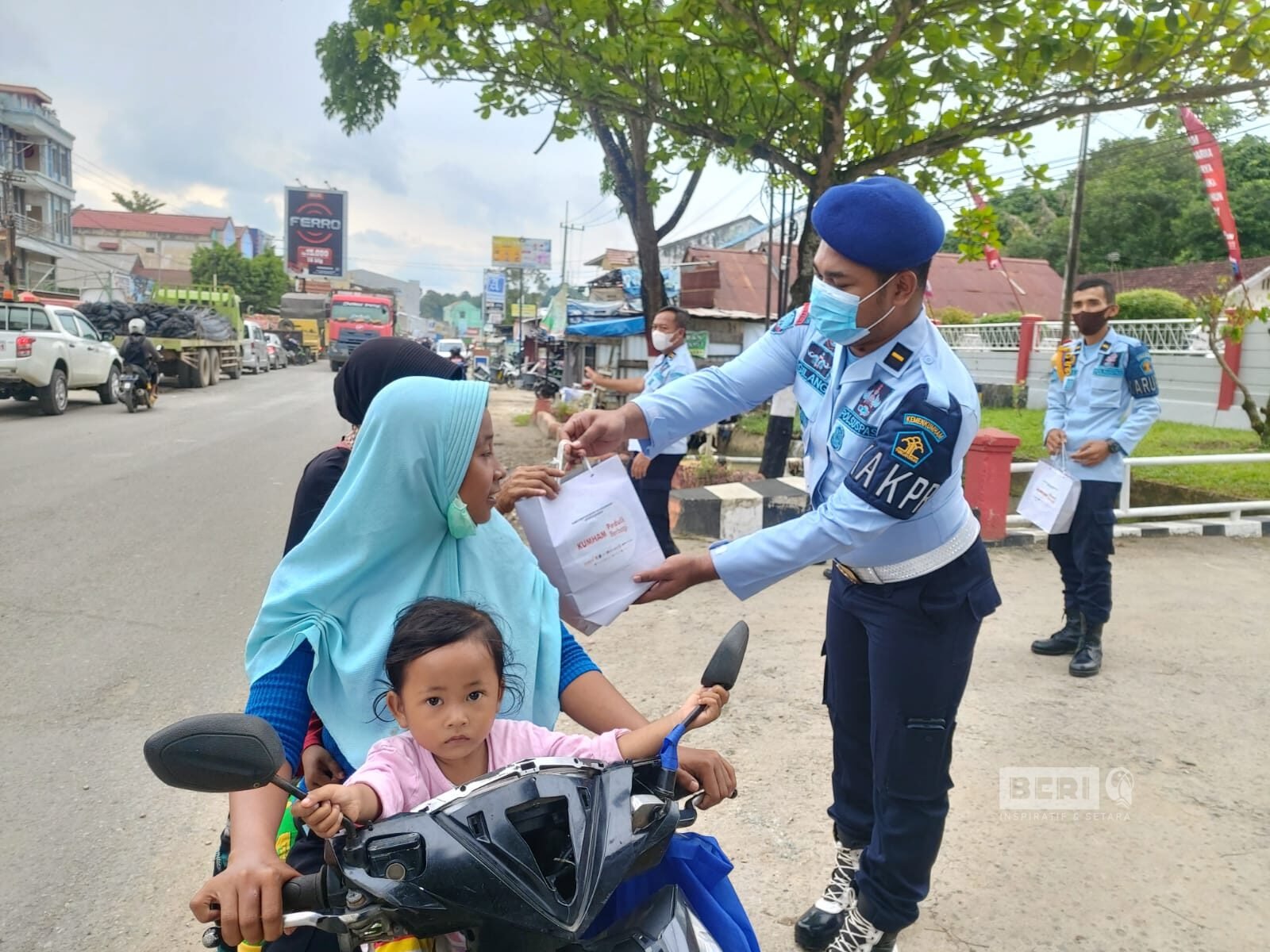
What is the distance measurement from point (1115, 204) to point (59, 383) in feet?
109

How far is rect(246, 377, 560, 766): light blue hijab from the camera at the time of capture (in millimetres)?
1688

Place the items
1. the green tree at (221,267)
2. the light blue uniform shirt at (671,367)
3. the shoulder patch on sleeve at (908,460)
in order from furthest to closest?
the green tree at (221,267)
the light blue uniform shirt at (671,367)
the shoulder patch on sleeve at (908,460)

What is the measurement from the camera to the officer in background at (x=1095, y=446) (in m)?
4.78

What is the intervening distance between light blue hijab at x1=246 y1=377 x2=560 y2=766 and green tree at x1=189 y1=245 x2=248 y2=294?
2286 inches

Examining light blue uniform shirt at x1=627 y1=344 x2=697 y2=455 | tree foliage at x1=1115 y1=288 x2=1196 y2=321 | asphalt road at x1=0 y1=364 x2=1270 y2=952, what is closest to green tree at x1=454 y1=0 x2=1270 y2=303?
light blue uniform shirt at x1=627 y1=344 x2=697 y2=455

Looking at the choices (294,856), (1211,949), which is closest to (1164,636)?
(1211,949)

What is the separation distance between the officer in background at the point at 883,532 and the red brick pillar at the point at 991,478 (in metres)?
4.85

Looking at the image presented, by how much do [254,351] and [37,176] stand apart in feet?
60.1

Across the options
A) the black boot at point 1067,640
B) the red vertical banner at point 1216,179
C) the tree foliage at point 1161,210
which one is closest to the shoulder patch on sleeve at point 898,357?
the black boot at point 1067,640

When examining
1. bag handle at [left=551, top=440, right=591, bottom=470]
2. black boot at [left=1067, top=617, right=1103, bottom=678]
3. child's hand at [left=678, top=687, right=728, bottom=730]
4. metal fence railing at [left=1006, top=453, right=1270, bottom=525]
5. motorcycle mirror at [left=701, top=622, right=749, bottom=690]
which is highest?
bag handle at [left=551, top=440, right=591, bottom=470]

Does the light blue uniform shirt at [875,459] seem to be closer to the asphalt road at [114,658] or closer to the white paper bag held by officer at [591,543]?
the white paper bag held by officer at [591,543]

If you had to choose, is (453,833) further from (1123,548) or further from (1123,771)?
(1123,548)

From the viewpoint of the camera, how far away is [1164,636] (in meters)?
5.39

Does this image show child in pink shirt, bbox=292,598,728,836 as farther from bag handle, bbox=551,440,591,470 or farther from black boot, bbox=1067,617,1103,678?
black boot, bbox=1067,617,1103,678
